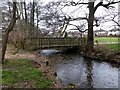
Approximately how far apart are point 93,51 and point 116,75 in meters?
8.57

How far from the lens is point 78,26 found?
79.9 feet

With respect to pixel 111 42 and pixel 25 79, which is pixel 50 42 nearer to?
pixel 111 42

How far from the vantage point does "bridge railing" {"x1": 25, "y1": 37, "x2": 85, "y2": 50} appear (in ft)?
70.2

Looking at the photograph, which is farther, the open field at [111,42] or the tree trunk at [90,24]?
the open field at [111,42]

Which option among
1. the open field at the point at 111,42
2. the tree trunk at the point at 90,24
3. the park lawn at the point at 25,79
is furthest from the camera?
the open field at the point at 111,42

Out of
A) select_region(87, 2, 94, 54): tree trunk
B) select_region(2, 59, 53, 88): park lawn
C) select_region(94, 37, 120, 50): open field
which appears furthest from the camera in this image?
select_region(94, 37, 120, 50): open field

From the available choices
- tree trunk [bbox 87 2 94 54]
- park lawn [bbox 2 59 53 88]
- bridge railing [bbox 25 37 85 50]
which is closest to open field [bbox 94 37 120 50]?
tree trunk [bbox 87 2 94 54]

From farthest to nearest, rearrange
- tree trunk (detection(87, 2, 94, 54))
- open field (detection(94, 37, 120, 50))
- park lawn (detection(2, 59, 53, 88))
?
open field (detection(94, 37, 120, 50))
tree trunk (detection(87, 2, 94, 54))
park lawn (detection(2, 59, 53, 88))

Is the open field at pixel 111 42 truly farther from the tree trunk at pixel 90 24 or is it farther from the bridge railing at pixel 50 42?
the bridge railing at pixel 50 42

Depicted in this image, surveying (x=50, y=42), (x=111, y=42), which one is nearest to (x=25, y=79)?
(x=50, y=42)

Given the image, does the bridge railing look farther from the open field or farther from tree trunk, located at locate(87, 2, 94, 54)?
the open field

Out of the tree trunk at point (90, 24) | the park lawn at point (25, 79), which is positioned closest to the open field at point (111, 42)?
the tree trunk at point (90, 24)

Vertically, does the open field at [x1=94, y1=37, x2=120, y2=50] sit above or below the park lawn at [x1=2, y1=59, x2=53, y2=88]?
above

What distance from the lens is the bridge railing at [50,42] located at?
21.4m
